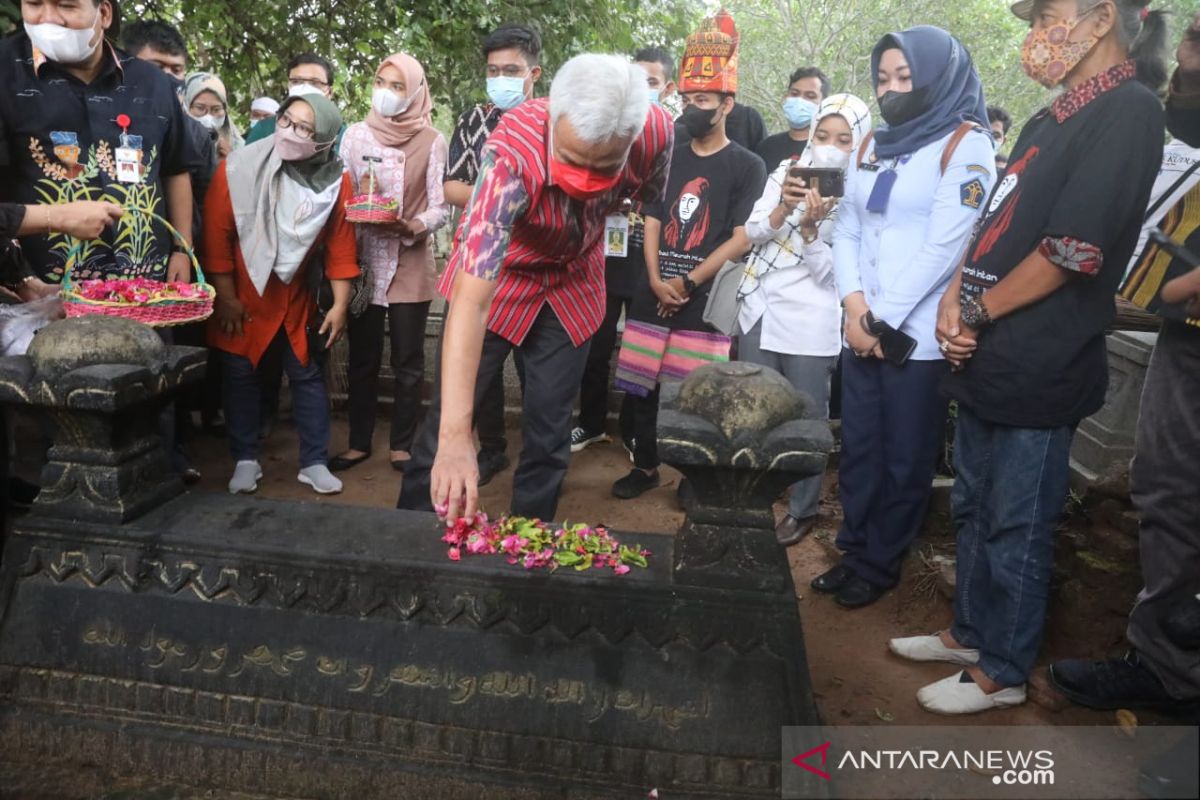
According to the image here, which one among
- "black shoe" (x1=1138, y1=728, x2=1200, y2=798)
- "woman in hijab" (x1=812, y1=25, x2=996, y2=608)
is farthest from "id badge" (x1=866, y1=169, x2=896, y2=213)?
"black shoe" (x1=1138, y1=728, x2=1200, y2=798)

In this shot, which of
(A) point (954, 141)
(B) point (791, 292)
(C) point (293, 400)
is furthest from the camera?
(C) point (293, 400)

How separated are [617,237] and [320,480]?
1814 millimetres

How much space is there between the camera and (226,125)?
432 cm

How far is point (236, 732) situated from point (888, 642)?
2027 mm

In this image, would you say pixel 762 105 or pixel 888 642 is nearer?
pixel 888 642

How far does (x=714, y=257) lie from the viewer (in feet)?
11.2

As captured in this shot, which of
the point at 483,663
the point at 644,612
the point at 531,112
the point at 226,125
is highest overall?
the point at 531,112

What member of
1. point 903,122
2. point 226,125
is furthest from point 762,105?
point 903,122

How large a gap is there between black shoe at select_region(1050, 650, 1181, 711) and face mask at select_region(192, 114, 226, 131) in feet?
14.4

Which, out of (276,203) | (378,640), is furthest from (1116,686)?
(276,203)

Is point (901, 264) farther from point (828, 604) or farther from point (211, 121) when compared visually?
point (211, 121)

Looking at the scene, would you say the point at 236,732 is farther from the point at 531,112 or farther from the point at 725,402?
the point at 531,112

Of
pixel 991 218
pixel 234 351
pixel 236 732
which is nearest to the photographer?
pixel 236 732

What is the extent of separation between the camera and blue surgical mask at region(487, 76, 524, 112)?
3561 millimetres
